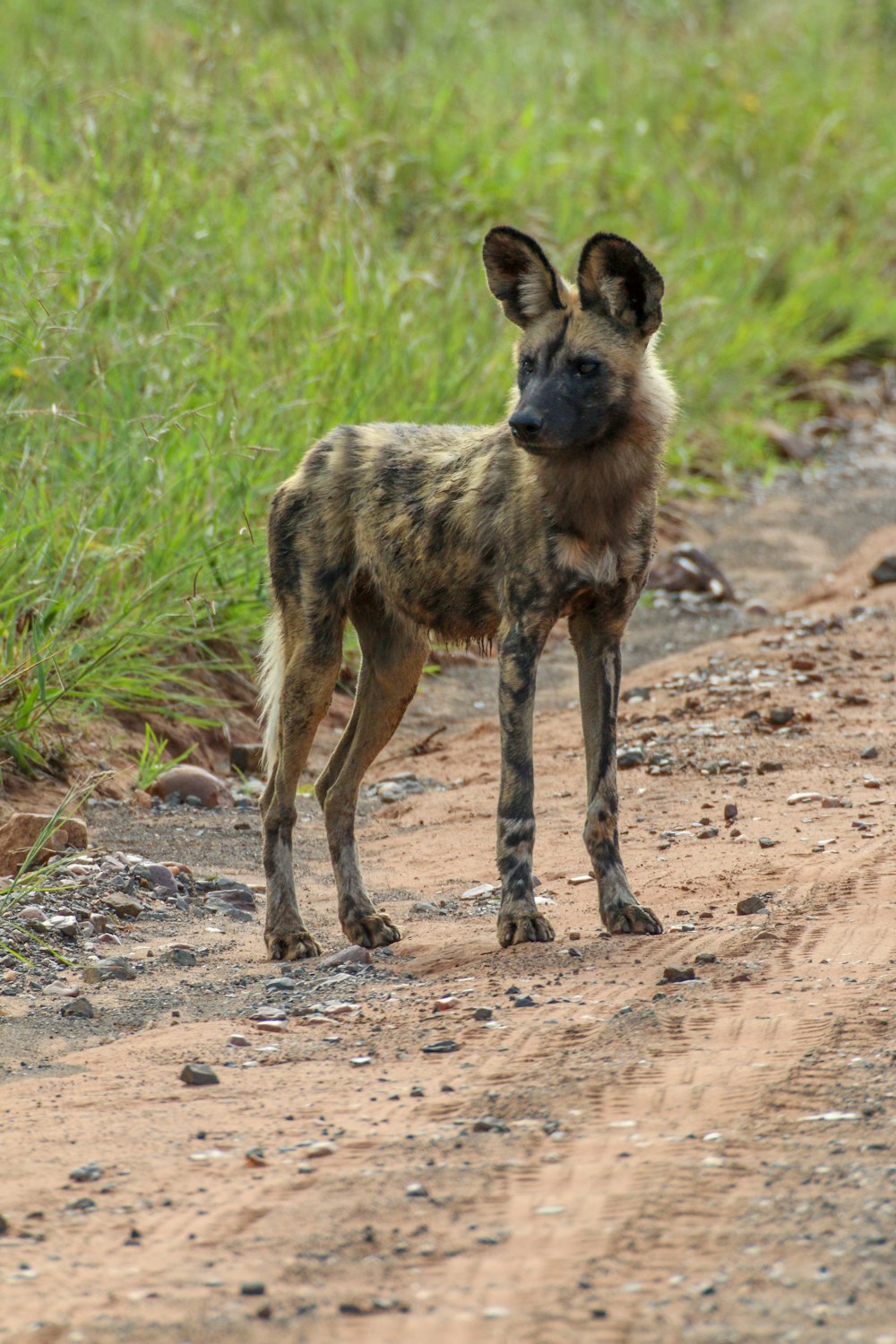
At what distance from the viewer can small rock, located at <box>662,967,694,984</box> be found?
350cm

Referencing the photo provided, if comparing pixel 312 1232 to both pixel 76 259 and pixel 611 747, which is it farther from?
pixel 76 259

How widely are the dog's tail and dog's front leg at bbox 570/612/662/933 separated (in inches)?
37.3

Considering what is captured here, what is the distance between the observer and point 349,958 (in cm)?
404

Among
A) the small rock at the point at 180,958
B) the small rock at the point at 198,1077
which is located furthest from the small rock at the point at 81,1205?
the small rock at the point at 180,958

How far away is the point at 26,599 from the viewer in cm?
541

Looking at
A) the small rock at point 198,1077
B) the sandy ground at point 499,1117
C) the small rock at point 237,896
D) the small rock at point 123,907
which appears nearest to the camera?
the sandy ground at point 499,1117

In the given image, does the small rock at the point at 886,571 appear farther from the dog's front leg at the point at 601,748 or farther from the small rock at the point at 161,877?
the small rock at the point at 161,877

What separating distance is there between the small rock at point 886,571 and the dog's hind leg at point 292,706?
13.0ft

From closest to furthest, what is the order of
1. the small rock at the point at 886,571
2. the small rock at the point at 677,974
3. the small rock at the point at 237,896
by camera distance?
the small rock at the point at 677,974
the small rock at the point at 237,896
the small rock at the point at 886,571

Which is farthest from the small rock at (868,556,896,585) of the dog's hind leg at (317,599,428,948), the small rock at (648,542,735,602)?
the dog's hind leg at (317,599,428,948)

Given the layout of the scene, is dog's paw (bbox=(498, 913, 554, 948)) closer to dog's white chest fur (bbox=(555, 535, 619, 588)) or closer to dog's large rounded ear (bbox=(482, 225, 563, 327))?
dog's white chest fur (bbox=(555, 535, 619, 588))

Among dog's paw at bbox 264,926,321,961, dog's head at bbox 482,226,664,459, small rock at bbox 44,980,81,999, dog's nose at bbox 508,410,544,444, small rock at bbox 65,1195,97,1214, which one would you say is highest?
dog's head at bbox 482,226,664,459

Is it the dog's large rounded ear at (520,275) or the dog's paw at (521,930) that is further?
the dog's large rounded ear at (520,275)

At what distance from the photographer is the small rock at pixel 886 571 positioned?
7.79m
